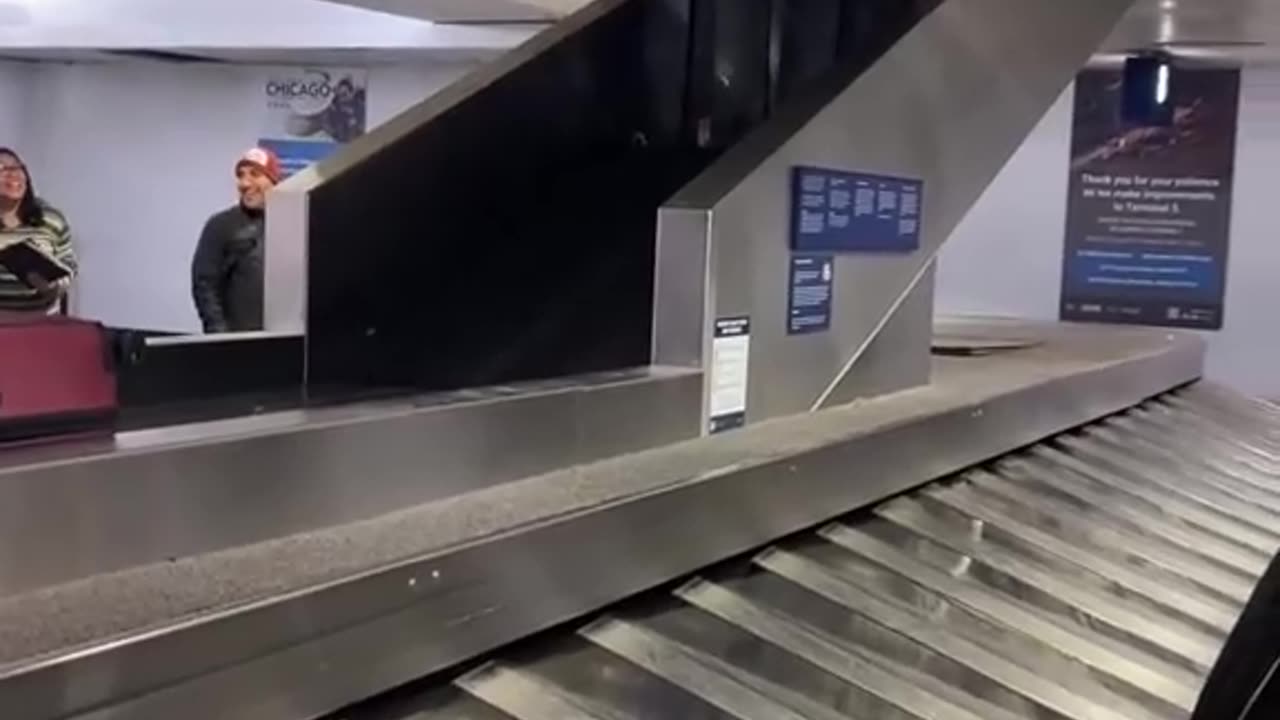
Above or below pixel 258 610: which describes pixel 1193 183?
above

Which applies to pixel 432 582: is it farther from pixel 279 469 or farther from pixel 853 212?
pixel 853 212

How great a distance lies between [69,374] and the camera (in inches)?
68.7

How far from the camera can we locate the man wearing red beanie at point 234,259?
5848 mm

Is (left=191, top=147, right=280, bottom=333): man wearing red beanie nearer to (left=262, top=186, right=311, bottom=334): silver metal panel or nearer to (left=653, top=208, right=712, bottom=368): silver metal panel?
(left=262, top=186, right=311, bottom=334): silver metal panel

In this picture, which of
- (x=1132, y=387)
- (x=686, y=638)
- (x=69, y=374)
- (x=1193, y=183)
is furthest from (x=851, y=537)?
(x=1193, y=183)

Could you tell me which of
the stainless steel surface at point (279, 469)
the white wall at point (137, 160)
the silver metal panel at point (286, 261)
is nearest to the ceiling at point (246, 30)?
the white wall at point (137, 160)

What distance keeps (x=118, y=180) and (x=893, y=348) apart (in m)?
7.38

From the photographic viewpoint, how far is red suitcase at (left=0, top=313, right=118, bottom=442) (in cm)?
165

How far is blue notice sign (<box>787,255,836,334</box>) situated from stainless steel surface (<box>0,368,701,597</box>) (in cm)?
52

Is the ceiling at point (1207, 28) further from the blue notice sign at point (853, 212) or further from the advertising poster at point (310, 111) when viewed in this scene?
the advertising poster at point (310, 111)

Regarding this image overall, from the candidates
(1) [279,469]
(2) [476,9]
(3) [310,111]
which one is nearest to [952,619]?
(1) [279,469]

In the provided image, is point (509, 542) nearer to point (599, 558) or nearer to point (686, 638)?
point (599, 558)

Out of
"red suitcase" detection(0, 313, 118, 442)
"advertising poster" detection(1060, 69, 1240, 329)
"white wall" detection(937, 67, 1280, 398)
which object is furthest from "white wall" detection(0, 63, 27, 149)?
"red suitcase" detection(0, 313, 118, 442)

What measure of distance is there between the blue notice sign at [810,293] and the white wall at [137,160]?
21.3ft
